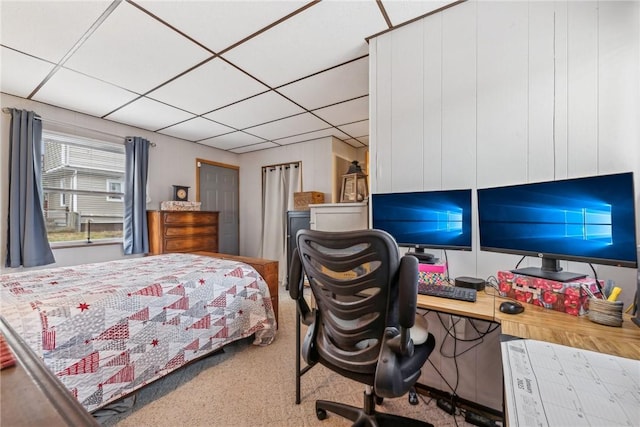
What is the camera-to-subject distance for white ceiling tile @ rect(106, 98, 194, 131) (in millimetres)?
2938

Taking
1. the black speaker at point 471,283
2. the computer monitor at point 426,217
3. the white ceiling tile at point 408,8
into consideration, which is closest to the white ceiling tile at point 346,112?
the white ceiling tile at point 408,8

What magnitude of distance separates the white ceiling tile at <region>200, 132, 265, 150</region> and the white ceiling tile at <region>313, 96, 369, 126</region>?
1389 millimetres

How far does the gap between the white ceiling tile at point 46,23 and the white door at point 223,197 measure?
2.62m

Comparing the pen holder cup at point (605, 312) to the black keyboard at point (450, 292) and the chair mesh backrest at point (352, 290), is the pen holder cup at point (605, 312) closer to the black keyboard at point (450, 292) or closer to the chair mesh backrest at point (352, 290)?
the black keyboard at point (450, 292)

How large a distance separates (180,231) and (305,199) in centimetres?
183

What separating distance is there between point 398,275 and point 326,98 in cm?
230

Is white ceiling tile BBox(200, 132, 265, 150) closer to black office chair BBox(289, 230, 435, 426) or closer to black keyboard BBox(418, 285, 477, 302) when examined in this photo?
black office chair BBox(289, 230, 435, 426)

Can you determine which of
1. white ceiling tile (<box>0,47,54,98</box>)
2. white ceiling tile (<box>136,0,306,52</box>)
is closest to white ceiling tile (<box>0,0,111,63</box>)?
white ceiling tile (<box>0,47,54,98</box>)

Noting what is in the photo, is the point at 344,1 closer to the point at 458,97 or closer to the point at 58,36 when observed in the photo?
the point at 458,97

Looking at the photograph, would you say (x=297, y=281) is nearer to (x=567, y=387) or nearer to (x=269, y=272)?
(x=567, y=387)

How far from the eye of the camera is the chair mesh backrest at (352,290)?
1055mm

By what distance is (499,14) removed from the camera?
59.6 inches

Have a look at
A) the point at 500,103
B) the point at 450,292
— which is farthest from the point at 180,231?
the point at 500,103

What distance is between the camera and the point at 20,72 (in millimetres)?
2258
